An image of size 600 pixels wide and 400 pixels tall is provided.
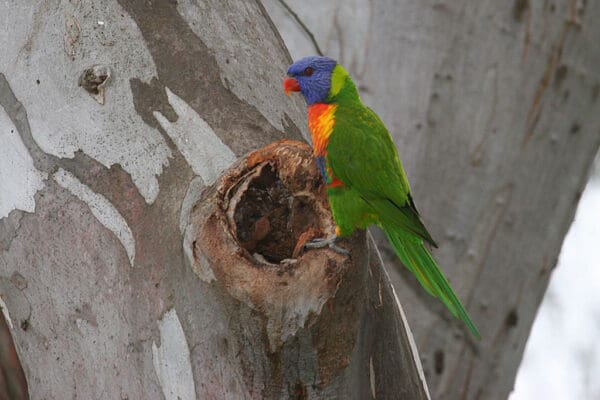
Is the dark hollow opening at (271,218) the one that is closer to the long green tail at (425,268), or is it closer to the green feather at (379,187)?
the green feather at (379,187)

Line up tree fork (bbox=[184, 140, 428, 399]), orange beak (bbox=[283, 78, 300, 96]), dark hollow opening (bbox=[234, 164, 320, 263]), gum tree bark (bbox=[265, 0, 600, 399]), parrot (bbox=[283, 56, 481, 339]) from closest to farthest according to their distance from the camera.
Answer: tree fork (bbox=[184, 140, 428, 399]), dark hollow opening (bbox=[234, 164, 320, 263]), parrot (bbox=[283, 56, 481, 339]), orange beak (bbox=[283, 78, 300, 96]), gum tree bark (bbox=[265, 0, 600, 399])

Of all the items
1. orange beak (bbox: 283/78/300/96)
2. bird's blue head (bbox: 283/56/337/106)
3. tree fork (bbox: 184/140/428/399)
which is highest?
bird's blue head (bbox: 283/56/337/106)

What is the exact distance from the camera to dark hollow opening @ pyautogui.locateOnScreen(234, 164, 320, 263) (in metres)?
1.13

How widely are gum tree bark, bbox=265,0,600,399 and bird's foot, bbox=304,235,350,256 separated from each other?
869 mm

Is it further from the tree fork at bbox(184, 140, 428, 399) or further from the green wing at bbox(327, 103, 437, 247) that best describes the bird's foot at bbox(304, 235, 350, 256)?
the green wing at bbox(327, 103, 437, 247)

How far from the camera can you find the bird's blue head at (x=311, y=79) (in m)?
1.44

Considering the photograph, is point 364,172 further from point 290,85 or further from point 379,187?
point 290,85

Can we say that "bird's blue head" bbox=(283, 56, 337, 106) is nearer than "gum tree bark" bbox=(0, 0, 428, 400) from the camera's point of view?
No

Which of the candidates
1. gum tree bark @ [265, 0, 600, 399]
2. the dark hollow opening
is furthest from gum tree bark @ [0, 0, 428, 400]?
gum tree bark @ [265, 0, 600, 399]

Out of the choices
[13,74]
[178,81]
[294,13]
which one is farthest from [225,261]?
[294,13]

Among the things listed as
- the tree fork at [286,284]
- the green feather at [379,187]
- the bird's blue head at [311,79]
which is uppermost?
the bird's blue head at [311,79]

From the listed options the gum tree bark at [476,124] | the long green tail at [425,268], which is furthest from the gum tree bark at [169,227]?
the gum tree bark at [476,124]

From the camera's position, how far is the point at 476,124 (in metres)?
1.92

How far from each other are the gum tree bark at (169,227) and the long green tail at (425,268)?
11 cm
